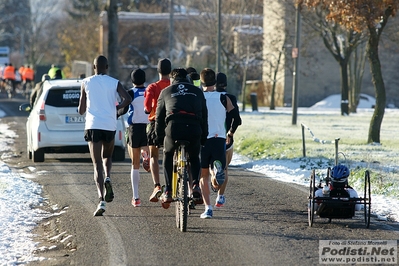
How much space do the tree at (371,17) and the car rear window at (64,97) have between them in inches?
248

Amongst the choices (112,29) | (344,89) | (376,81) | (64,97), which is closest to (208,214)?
(64,97)

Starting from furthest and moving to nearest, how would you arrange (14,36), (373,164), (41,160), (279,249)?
(14,36) → (41,160) → (373,164) → (279,249)

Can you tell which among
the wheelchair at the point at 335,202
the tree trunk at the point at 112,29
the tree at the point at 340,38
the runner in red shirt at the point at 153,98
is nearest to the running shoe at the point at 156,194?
the runner in red shirt at the point at 153,98

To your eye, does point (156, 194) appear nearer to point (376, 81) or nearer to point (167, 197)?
point (167, 197)

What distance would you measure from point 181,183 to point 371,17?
35.9 ft

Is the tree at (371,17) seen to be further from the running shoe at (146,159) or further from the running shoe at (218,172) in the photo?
the running shoe at (218,172)

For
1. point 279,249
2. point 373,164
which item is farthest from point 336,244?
point 373,164

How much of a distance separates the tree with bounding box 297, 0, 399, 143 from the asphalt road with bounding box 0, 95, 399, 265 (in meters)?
6.71

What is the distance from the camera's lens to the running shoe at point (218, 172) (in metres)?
10.5

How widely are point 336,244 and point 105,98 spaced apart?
3.59 metres

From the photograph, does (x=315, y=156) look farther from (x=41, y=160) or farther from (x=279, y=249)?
(x=279, y=249)

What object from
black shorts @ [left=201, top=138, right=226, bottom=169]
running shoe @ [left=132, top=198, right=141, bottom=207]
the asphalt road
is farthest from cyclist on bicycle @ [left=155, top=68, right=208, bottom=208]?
running shoe @ [left=132, top=198, right=141, bottom=207]

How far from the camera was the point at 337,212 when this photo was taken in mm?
10062

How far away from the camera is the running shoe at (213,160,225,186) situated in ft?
34.5
